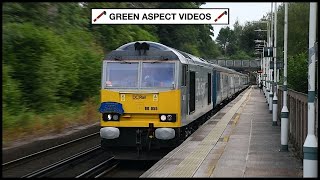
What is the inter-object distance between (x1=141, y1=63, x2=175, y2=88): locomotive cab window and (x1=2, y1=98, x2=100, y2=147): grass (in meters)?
4.83

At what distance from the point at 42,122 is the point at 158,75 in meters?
7.15

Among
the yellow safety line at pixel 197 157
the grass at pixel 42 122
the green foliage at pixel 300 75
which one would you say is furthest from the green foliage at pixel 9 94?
the green foliage at pixel 300 75

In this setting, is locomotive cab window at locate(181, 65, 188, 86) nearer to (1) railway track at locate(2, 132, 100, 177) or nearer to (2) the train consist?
(2) the train consist

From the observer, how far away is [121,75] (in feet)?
44.8

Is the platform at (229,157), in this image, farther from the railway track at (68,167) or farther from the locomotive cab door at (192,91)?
the railway track at (68,167)

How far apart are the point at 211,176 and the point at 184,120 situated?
4.42 m

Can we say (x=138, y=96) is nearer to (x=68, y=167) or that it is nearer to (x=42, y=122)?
(x=68, y=167)

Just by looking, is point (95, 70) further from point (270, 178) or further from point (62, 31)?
point (270, 178)

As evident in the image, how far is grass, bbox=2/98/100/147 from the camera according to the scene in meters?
16.6

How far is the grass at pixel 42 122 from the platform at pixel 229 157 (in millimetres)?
5579

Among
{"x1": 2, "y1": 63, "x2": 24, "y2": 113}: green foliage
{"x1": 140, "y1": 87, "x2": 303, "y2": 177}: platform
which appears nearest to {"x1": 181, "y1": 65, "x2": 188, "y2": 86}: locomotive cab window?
{"x1": 140, "y1": 87, "x2": 303, "y2": 177}: platform

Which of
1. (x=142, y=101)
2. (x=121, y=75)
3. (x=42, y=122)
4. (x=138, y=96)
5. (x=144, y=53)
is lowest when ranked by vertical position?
(x=42, y=122)

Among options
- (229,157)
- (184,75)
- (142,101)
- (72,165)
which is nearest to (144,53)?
(184,75)

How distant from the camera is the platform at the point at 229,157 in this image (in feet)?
33.6
